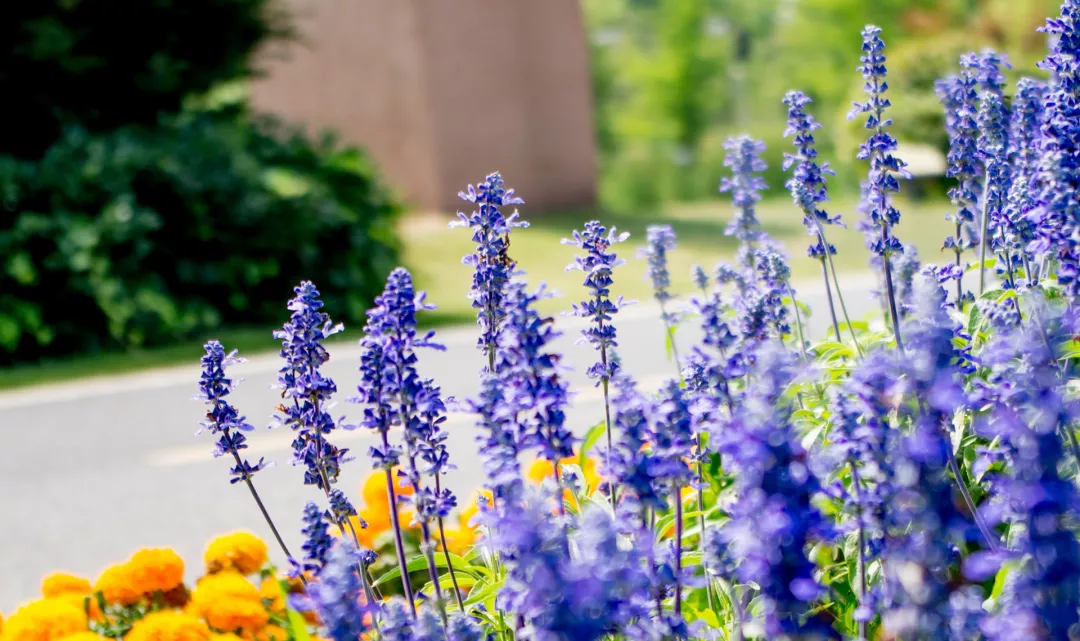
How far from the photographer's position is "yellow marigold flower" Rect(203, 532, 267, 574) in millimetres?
2826

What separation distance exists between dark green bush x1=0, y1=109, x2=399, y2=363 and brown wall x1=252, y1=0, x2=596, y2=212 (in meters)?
5.36

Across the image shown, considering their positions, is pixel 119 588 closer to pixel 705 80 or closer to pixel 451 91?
pixel 451 91

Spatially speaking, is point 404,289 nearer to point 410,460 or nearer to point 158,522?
point 410,460

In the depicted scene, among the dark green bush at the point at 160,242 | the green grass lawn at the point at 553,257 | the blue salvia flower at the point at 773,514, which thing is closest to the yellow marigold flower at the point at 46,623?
the blue salvia flower at the point at 773,514

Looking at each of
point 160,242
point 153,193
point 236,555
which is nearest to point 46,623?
point 236,555

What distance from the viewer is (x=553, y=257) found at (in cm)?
1402

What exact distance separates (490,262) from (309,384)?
38 cm

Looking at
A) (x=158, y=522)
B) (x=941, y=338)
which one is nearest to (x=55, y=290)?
(x=158, y=522)

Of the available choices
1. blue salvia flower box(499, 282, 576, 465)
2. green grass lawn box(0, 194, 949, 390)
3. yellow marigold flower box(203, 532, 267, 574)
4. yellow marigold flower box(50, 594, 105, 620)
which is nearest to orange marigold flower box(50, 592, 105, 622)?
yellow marigold flower box(50, 594, 105, 620)

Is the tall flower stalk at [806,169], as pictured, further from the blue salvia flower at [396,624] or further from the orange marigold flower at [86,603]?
the orange marigold flower at [86,603]

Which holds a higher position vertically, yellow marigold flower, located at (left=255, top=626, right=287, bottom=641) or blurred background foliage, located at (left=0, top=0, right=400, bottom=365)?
blurred background foliage, located at (left=0, top=0, right=400, bottom=365)

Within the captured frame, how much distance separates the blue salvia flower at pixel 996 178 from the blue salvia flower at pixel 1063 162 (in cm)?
23

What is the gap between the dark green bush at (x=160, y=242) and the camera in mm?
9812

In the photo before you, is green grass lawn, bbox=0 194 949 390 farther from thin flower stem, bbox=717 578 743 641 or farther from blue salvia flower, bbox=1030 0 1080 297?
thin flower stem, bbox=717 578 743 641
